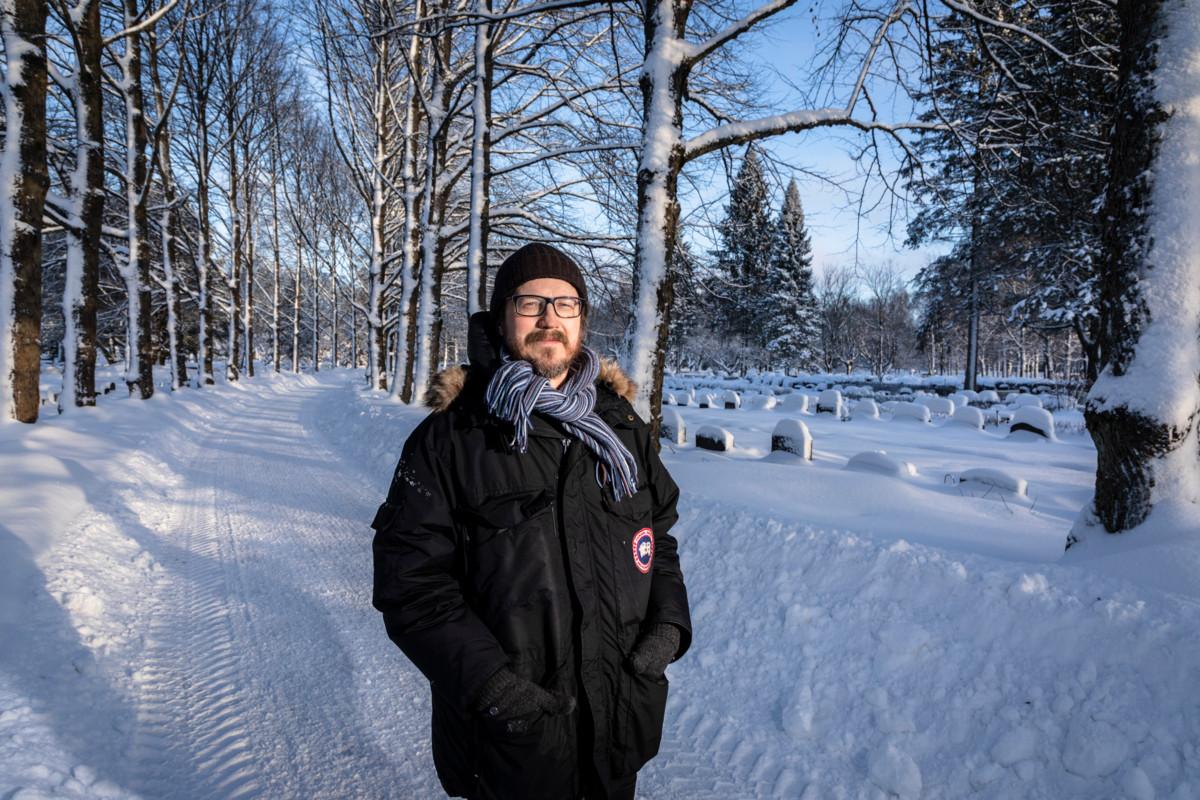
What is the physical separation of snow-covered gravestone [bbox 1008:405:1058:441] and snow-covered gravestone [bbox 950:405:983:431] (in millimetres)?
1300

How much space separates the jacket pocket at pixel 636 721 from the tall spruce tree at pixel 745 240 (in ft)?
20.2

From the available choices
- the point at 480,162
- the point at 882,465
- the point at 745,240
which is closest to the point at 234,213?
the point at 480,162

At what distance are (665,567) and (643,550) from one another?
0.19 meters

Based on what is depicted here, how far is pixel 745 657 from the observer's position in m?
3.33

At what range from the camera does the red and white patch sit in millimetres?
1795

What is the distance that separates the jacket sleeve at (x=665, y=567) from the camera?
6.02 ft

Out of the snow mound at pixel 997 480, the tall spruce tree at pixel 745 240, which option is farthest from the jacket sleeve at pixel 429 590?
the tall spruce tree at pixel 745 240

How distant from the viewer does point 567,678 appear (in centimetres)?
164

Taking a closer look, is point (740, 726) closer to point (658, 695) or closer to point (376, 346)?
point (658, 695)

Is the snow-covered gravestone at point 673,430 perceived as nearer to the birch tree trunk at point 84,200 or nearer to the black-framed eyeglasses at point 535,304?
the black-framed eyeglasses at point 535,304

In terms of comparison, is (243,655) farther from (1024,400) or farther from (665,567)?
(1024,400)

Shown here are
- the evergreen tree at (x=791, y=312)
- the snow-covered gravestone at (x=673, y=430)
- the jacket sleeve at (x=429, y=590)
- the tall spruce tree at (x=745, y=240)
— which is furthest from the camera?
the evergreen tree at (x=791, y=312)

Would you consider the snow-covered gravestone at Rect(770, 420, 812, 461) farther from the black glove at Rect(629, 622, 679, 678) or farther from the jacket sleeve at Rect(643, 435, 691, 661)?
the black glove at Rect(629, 622, 679, 678)

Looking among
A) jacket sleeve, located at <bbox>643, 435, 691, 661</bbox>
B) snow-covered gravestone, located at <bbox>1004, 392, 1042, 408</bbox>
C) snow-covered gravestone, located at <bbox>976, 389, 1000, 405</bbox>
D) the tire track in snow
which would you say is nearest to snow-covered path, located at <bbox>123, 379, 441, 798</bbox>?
the tire track in snow
